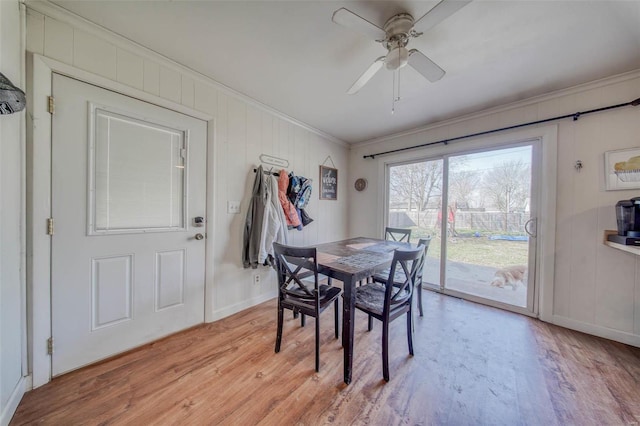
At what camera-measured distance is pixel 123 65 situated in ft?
5.31

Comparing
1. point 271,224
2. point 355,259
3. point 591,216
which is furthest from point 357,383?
point 591,216

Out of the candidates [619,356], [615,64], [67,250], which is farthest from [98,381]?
[615,64]

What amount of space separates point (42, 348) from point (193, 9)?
2324 mm

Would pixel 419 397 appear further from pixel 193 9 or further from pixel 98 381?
pixel 193 9

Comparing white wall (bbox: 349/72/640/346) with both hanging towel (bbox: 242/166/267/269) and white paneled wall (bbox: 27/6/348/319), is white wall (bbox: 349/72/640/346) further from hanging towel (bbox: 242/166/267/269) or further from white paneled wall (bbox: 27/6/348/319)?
hanging towel (bbox: 242/166/267/269)

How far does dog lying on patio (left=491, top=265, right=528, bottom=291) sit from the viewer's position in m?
2.42

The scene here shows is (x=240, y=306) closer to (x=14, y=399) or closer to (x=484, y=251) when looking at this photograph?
(x=14, y=399)

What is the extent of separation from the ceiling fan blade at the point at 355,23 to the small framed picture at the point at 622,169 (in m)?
2.36

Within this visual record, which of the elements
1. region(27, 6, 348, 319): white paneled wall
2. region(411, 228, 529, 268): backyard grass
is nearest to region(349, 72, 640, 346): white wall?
region(411, 228, 529, 268): backyard grass

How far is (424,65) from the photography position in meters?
1.49

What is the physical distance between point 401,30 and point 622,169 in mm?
2319

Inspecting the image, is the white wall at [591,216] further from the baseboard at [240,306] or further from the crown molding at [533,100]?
the baseboard at [240,306]

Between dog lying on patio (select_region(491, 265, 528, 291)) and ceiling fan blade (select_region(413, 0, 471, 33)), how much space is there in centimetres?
264

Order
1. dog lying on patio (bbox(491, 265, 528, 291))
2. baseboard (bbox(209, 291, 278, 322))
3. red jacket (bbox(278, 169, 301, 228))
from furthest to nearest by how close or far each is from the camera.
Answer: red jacket (bbox(278, 169, 301, 228)), dog lying on patio (bbox(491, 265, 528, 291)), baseboard (bbox(209, 291, 278, 322))
